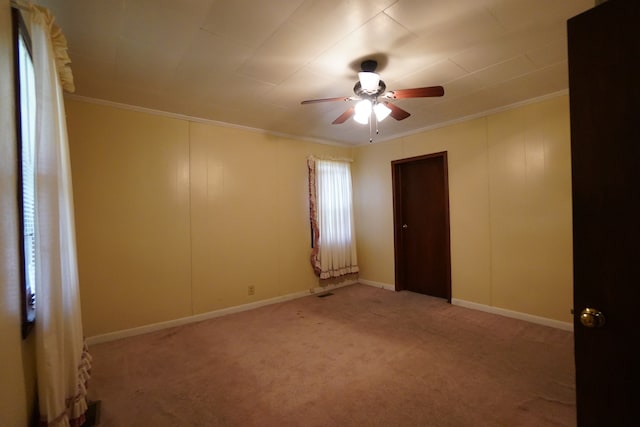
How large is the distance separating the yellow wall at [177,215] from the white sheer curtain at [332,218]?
8.5 inches

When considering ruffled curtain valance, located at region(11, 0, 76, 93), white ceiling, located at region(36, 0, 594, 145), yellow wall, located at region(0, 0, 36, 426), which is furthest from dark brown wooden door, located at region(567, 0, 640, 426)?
ruffled curtain valance, located at region(11, 0, 76, 93)

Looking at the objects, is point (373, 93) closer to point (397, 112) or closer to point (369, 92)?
point (369, 92)

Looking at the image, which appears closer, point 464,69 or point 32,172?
point 32,172

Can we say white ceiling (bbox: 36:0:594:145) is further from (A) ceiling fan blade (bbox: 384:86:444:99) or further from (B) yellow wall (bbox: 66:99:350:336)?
(B) yellow wall (bbox: 66:99:350:336)

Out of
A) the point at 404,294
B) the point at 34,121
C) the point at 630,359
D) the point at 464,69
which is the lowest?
the point at 404,294

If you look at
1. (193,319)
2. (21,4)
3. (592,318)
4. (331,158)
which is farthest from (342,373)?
A: (331,158)

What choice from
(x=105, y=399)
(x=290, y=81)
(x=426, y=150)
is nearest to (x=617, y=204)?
(x=290, y=81)

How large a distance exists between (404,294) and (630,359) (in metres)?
3.48

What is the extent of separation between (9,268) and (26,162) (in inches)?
23.2

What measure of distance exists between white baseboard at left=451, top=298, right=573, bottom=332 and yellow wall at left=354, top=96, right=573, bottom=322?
46 mm

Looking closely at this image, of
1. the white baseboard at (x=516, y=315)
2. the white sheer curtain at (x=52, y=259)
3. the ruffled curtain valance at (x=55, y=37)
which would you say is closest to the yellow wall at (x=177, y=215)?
the ruffled curtain valance at (x=55, y=37)

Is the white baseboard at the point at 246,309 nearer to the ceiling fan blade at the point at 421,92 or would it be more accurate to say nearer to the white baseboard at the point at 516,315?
the white baseboard at the point at 516,315

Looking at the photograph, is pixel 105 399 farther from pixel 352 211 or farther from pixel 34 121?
pixel 352 211

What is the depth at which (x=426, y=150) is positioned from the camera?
4.05 meters
